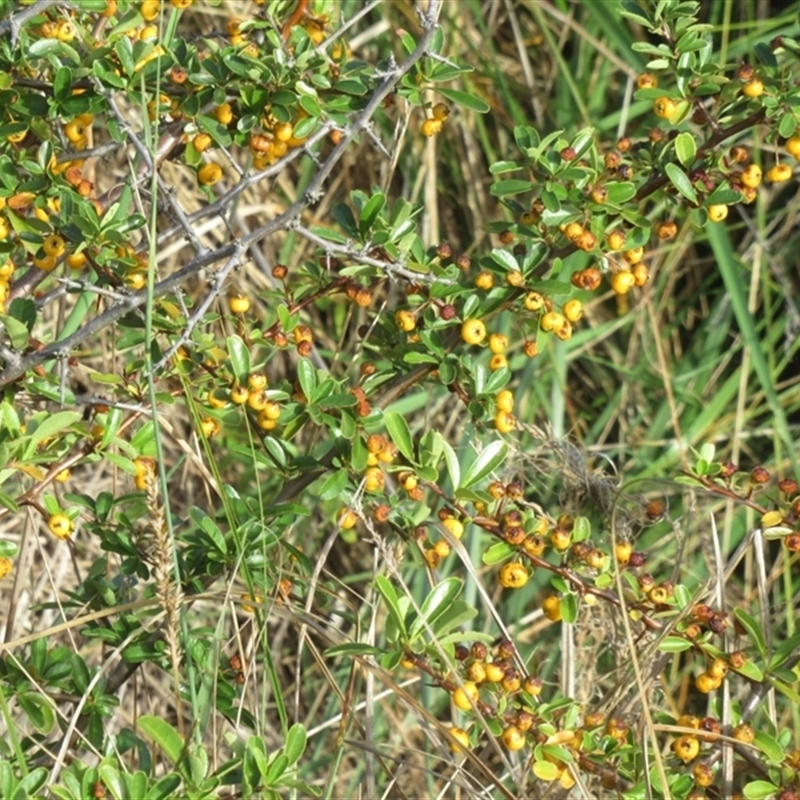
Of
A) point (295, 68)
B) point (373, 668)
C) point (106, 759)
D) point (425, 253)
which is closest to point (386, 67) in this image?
point (295, 68)

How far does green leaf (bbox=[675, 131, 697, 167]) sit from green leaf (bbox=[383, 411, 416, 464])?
0.38m

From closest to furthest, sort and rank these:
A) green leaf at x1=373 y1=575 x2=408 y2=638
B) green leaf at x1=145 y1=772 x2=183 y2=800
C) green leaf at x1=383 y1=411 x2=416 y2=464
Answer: green leaf at x1=145 y1=772 x2=183 y2=800
green leaf at x1=373 y1=575 x2=408 y2=638
green leaf at x1=383 y1=411 x2=416 y2=464

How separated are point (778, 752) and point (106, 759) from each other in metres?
0.61

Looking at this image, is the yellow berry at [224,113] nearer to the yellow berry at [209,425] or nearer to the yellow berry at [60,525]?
the yellow berry at [209,425]

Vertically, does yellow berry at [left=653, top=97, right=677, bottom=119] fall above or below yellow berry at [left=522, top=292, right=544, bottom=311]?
above

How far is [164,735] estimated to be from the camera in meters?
0.92

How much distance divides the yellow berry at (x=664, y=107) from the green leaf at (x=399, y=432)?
40 cm

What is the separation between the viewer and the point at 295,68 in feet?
3.68

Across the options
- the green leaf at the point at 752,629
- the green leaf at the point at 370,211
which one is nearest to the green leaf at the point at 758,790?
the green leaf at the point at 752,629

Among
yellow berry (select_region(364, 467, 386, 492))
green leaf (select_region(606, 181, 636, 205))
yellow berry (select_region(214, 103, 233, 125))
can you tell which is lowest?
yellow berry (select_region(364, 467, 386, 492))

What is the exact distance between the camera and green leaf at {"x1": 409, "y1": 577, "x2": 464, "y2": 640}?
1016mm

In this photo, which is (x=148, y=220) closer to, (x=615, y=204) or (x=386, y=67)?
(x=386, y=67)

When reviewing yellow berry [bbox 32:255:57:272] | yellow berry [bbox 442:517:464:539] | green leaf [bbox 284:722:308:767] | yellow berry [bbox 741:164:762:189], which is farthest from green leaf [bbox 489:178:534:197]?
green leaf [bbox 284:722:308:767]

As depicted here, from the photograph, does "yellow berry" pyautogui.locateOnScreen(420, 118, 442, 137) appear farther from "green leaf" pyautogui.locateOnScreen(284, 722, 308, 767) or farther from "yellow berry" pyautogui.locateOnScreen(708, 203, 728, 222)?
"green leaf" pyautogui.locateOnScreen(284, 722, 308, 767)
